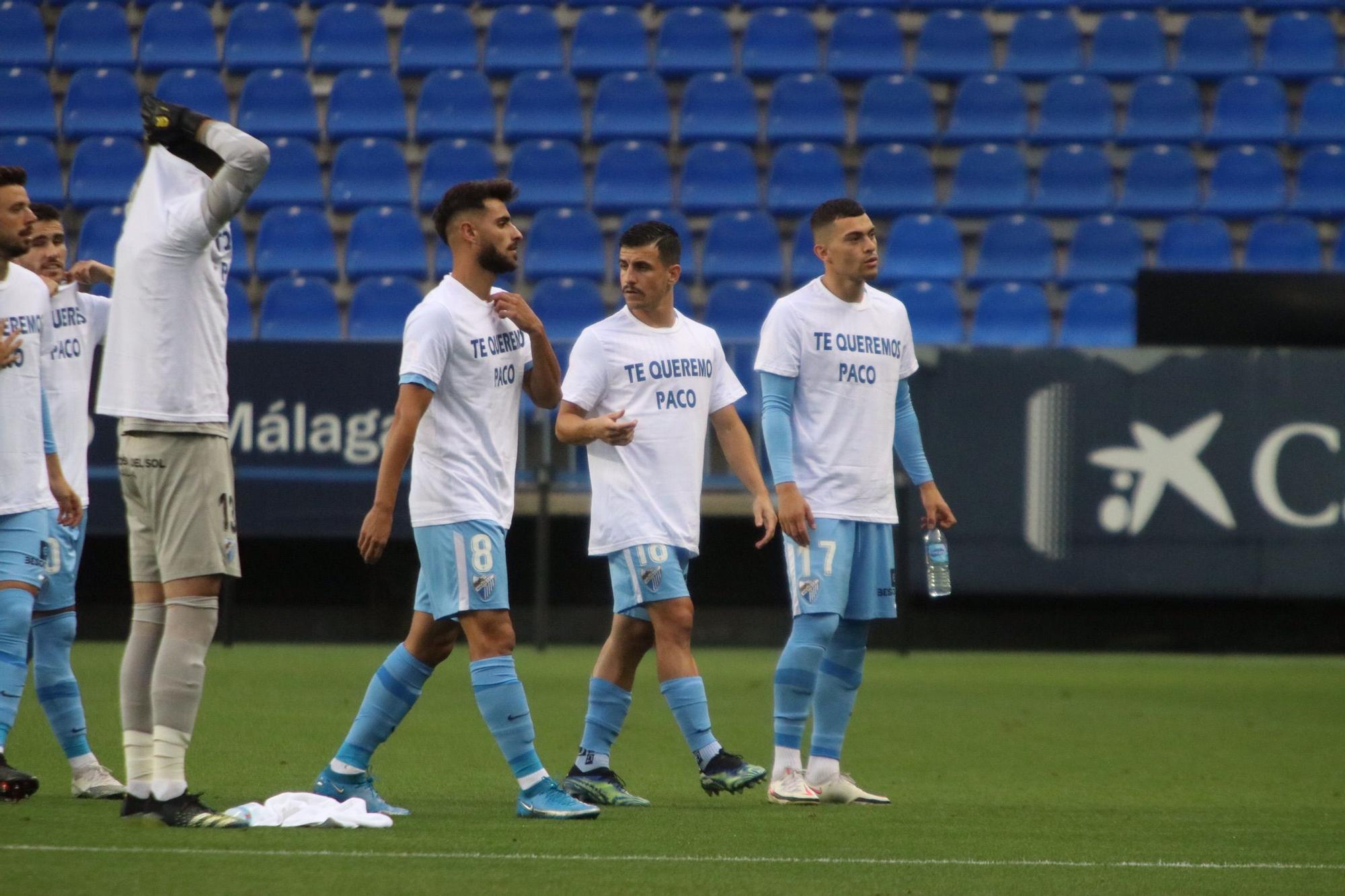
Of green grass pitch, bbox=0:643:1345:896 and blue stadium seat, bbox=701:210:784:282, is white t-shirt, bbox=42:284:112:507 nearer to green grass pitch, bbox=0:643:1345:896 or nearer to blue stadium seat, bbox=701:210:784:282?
green grass pitch, bbox=0:643:1345:896

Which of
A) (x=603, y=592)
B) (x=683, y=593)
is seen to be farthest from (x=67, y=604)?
(x=603, y=592)

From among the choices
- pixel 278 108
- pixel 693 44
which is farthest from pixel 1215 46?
pixel 278 108

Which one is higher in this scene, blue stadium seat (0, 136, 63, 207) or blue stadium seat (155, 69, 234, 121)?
blue stadium seat (155, 69, 234, 121)

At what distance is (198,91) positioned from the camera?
1664 cm

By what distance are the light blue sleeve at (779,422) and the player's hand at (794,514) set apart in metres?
0.04

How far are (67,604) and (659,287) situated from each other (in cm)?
235

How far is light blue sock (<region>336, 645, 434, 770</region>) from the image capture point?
18.5ft

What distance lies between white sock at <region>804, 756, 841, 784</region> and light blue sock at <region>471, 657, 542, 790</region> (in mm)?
1210

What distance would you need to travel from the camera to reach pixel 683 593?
20.1ft

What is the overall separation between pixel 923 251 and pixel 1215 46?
4.03 meters

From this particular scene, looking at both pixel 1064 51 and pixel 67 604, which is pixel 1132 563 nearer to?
pixel 1064 51

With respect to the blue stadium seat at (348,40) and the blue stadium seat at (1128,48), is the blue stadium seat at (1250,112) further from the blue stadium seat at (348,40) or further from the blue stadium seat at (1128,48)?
the blue stadium seat at (348,40)

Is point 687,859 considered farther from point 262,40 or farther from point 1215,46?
point 1215,46

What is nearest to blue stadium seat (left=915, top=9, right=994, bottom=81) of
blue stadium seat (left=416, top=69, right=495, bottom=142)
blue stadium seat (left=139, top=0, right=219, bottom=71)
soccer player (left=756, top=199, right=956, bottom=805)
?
blue stadium seat (left=416, top=69, right=495, bottom=142)
